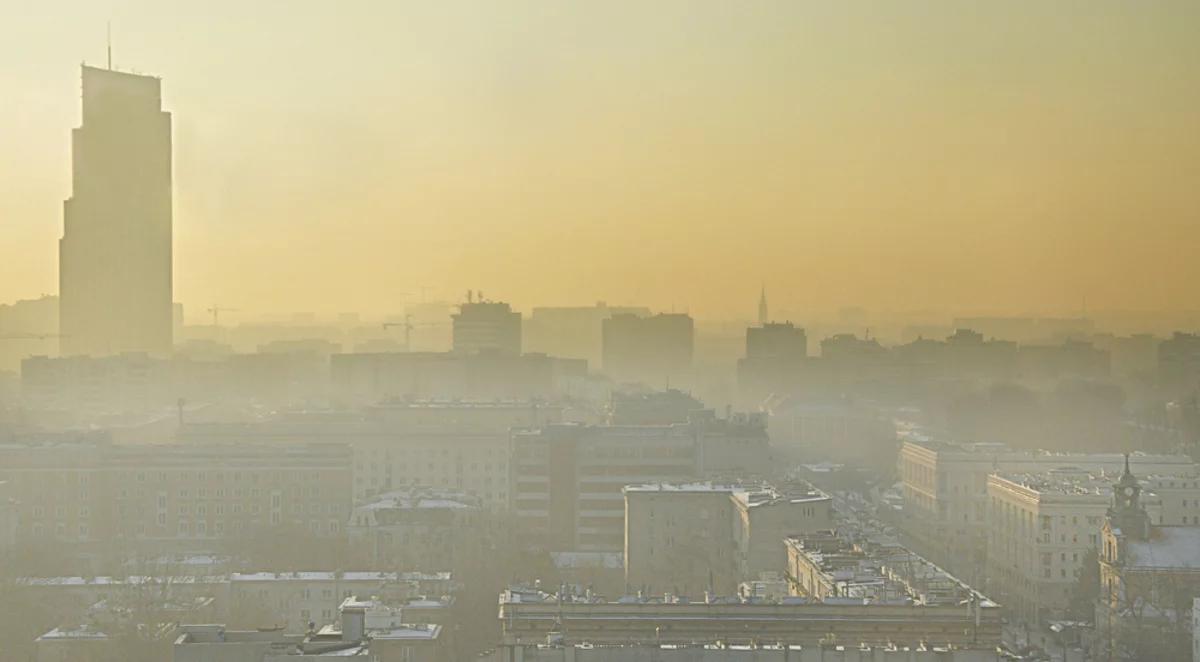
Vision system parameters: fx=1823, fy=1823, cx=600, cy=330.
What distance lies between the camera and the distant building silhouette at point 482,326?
75.4 metres

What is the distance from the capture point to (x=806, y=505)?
24.8 meters

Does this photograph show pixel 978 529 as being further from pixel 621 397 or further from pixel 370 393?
pixel 370 393

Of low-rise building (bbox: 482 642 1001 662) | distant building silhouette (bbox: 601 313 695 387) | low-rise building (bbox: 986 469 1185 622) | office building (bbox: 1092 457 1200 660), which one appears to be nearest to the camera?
low-rise building (bbox: 482 642 1001 662)

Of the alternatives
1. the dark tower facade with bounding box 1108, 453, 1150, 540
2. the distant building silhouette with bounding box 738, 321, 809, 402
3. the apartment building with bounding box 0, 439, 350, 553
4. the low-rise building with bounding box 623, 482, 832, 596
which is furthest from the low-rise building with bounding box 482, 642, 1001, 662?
the distant building silhouette with bounding box 738, 321, 809, 402

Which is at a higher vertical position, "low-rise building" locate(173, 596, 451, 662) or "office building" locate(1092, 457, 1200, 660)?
"low-rise building" locate(173, 596, 451, 662)

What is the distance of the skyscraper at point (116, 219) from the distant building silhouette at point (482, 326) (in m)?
14.0

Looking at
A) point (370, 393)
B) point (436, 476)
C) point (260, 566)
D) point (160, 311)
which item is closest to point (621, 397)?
point (436, 476)

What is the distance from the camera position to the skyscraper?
76500mm

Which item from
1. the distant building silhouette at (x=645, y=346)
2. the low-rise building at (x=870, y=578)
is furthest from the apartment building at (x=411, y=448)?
the distant building silhouette at (x=645, y=346)

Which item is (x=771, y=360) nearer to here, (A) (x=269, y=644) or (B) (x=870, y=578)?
(B) (x=870, y=578)

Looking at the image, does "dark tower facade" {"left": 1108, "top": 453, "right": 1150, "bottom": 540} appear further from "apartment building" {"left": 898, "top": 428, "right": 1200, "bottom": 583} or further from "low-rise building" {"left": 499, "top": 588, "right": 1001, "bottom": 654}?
"apartment building" {"left": 898, "top": 428, "right": 1200, "bottom": 583}

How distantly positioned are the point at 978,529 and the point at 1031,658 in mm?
15050

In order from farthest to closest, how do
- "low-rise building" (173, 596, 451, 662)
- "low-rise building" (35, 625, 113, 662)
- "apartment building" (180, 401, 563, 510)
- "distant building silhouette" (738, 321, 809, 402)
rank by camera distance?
"distant building silhouette" (738, 321, 809, 402) < "apartment building" (180, 401, 563, 510) < "low-rise building" (35, 625, 113, 662) < "low-rise building" (173, 596, 451, 662)

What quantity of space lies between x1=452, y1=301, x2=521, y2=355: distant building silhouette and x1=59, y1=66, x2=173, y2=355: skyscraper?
14.0m
